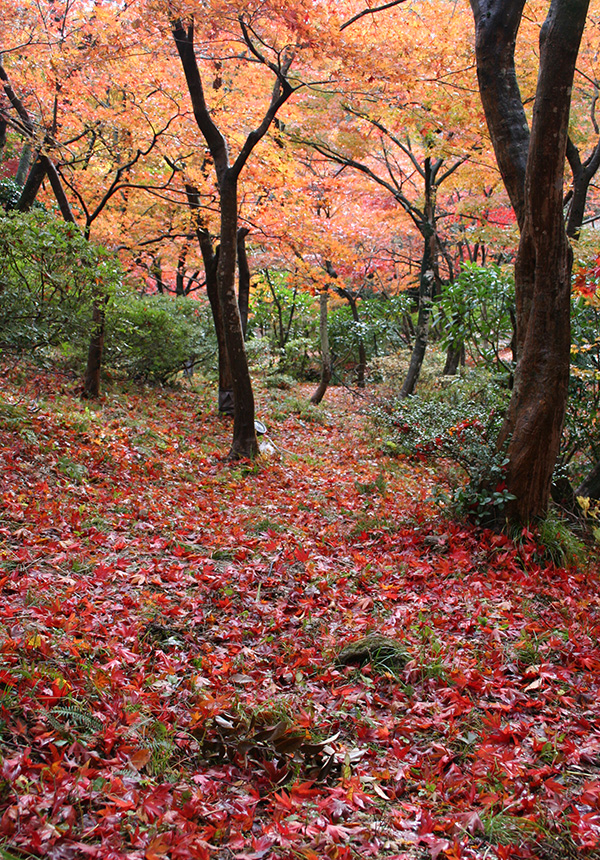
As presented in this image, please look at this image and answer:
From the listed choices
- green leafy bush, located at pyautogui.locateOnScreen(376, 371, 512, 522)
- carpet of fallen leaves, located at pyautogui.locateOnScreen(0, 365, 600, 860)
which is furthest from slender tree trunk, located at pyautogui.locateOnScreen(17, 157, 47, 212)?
green leafy bush, located at pyautogui.locateOnScreen(376, 371, 512, 522)

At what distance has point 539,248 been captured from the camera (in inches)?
182

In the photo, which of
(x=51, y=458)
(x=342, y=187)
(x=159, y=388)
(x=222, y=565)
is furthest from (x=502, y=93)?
(x=342, y=187)

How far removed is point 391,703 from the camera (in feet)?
9.86

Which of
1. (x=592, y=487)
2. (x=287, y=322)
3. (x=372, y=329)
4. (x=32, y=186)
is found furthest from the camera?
(x=287, y=322)

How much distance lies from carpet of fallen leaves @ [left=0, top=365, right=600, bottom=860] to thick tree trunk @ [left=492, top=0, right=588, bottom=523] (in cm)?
68

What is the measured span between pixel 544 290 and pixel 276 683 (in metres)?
3.87

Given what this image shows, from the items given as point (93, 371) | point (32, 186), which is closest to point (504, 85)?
point (93, 371)

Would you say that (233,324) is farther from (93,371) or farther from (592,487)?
(592,487)

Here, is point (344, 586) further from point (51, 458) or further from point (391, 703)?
point (51, 458)

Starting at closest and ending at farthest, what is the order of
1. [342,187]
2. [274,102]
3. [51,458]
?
[51,458]
[274,102]
[342,187]

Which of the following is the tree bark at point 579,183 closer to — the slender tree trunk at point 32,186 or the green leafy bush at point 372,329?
the slender tree trunk at point 32,186

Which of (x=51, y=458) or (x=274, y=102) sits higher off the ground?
(x=274, y=102)

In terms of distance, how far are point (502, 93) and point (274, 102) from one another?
3.82 metres

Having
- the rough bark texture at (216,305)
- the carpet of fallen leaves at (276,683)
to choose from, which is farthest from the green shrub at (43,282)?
the rough bark texture at (216,305)
